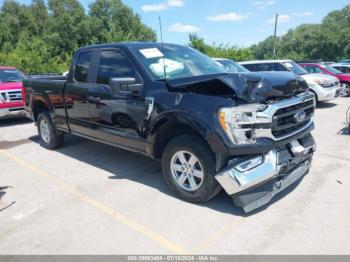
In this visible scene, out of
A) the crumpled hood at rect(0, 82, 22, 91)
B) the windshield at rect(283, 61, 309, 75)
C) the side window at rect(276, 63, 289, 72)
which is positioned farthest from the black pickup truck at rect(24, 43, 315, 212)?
the windshield at rect(283, 61, 309, 75)

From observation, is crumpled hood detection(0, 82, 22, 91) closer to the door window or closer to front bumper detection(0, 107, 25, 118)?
front bumper detection(0, 107, 25, 118)

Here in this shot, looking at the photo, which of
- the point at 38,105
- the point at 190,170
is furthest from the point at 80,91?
the point at 190,170

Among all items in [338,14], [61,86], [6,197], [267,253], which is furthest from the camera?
[338,14]

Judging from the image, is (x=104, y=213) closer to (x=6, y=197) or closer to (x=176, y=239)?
(x=176, y=239)

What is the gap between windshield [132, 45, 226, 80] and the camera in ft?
15.1

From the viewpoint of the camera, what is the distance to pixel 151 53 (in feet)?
15.7

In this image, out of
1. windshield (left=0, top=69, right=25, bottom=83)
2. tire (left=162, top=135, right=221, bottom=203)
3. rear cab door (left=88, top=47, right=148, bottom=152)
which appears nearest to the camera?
tire (left=162, top=135, right=221, bottom=203)

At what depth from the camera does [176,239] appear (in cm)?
348

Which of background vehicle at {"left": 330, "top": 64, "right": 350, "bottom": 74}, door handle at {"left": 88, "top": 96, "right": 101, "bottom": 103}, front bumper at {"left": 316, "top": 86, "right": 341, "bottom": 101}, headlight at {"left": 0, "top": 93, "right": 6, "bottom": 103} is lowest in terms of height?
front bumper at {"left": 316, "top": 86, "right": 341, "bottom": 101}

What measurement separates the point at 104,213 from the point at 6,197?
1645 mm

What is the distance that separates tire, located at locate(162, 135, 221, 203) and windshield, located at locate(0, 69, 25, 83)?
8.65 metres

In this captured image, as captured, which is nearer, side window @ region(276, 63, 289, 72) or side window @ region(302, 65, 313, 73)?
side window @ region(276, 63, 289, 72)

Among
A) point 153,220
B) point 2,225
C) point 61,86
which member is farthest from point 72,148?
point 153,220

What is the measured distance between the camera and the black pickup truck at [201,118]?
3643 millimetres
